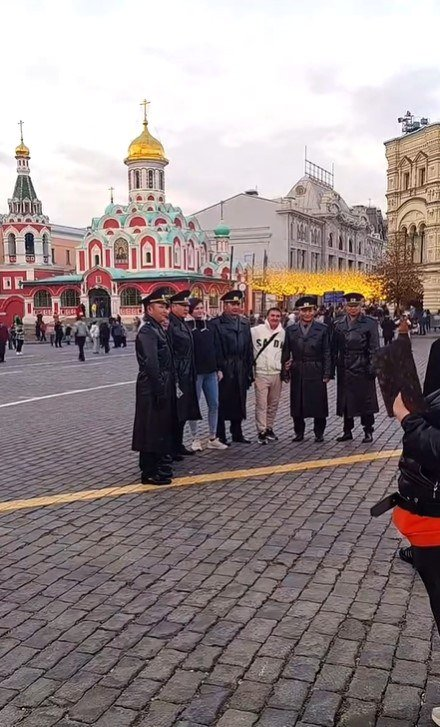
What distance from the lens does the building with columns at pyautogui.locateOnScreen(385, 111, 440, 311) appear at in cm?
4881

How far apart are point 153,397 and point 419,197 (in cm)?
4915

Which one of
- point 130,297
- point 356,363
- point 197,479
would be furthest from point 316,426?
point 130,297

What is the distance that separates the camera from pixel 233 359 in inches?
328

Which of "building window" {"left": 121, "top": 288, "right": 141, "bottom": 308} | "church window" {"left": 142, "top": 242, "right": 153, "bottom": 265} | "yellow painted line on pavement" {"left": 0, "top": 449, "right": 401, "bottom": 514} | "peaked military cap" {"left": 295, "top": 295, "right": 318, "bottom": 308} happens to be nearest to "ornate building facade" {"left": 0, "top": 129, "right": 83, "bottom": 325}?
"building window" {"left": 121, "top": 288, "right": 141, "bottom": 308}

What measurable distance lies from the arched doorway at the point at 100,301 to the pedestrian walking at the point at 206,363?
148 ft

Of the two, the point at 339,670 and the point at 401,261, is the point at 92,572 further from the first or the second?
the point at 401,261

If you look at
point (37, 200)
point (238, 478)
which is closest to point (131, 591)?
point (238, 478)

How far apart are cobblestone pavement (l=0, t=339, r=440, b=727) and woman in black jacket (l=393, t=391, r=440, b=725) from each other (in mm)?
837

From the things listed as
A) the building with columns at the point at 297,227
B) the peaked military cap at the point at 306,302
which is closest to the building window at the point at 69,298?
the building with columns at the point at 297,227

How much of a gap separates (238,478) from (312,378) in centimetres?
223

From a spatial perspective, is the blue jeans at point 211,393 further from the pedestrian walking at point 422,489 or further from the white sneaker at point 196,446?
the pedestrian walking at point 422,489

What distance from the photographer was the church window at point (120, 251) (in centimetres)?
5506

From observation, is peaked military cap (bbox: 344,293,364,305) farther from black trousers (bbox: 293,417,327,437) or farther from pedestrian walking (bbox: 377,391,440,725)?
pedestrian walking (bbox: 377,391,440,725)

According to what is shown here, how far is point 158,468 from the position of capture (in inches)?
258
